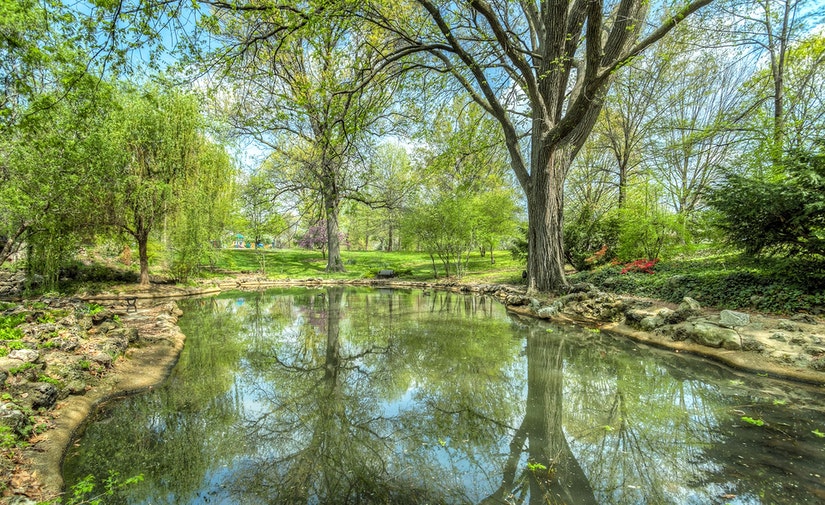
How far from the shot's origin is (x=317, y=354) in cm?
641

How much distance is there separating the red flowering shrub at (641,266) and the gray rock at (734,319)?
4.86 m

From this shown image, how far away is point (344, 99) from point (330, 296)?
379 inches

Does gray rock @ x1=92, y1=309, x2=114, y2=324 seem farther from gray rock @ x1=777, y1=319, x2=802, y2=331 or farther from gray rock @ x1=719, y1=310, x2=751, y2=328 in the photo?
gray rock @ x1=777, y1=319, x2=802, y2=331

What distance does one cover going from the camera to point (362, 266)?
2688cm

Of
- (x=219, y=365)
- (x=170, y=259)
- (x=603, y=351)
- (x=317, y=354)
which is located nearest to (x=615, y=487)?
(x=603, y=351)

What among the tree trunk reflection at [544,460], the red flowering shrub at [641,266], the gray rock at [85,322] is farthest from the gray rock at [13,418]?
the red flowering shrub at [641,266]

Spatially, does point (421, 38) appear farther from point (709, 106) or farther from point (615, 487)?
point (709, 106)

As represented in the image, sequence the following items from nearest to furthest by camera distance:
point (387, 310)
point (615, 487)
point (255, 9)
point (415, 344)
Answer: point (615, 487) → point (255, 9) → point (415, 344) → point (387, 310)

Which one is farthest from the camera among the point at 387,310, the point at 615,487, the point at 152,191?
the point at 152,191

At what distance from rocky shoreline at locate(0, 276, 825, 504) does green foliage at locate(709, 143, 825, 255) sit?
149 cm

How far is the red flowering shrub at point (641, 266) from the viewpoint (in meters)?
10.9

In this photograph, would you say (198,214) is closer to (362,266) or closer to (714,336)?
(362,266)

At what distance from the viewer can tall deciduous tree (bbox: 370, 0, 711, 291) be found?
7098 millimetres

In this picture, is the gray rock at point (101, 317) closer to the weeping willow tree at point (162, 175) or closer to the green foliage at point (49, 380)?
the green foliage at point (49, 380)
